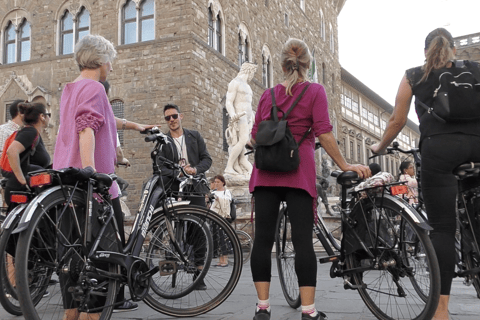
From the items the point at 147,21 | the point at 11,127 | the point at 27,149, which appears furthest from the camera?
the point at 147,21

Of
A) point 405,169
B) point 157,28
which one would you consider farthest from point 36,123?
point 157,28

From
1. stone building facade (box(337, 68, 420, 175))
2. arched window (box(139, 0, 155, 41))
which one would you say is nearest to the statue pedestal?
arched window (box(139, 0, 155, 41))

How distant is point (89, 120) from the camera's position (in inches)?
125

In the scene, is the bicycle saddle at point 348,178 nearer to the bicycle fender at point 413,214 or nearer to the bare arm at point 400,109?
the bicycle fender at point 413,214

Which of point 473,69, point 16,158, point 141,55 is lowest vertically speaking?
point 16,158

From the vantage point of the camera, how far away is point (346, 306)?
4.04 metres

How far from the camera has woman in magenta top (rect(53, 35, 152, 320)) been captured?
10.4 feet

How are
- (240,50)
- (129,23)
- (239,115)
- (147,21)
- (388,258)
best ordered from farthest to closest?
(240,50), (129,23), (147,21), (239,115), (388,258)

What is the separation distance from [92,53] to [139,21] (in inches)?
659

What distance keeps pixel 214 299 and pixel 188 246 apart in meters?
0.38

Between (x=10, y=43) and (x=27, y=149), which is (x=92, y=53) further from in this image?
(x=10, y=43)

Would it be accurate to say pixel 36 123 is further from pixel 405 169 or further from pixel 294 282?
pixel 405 169

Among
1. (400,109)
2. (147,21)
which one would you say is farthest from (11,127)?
(147,21)

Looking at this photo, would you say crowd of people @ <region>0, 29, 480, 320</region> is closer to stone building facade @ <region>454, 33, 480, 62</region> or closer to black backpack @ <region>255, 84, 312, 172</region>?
black backpack @ <region>255, 84, 312, 172</region>
